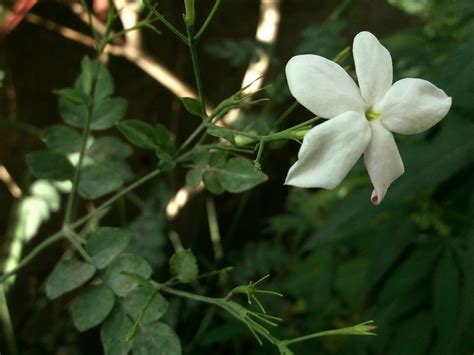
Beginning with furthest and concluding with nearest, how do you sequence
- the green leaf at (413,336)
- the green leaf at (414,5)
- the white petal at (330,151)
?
the green leaf at (414,5)
the green leaf at (413,336)
the white petal at (330,151)

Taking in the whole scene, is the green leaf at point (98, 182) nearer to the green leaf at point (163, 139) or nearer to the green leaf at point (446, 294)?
the green leaf at point (163, 139)

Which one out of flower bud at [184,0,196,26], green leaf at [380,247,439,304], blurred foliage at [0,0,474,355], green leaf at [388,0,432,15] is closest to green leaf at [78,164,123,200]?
blurred foliage at [0,0,474,355]

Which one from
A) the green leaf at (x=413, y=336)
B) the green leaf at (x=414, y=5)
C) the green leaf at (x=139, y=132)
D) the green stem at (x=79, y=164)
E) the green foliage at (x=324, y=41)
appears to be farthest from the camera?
the green leaf at (x=414, y=5)

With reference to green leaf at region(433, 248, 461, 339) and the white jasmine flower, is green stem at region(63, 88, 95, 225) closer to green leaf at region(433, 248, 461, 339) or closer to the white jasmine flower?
the white jasmine flower

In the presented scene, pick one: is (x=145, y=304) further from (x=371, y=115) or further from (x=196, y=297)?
(x=371, y=115)

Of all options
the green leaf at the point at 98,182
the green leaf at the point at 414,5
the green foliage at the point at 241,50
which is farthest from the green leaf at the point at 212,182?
the green leaf at the point at 414,5
